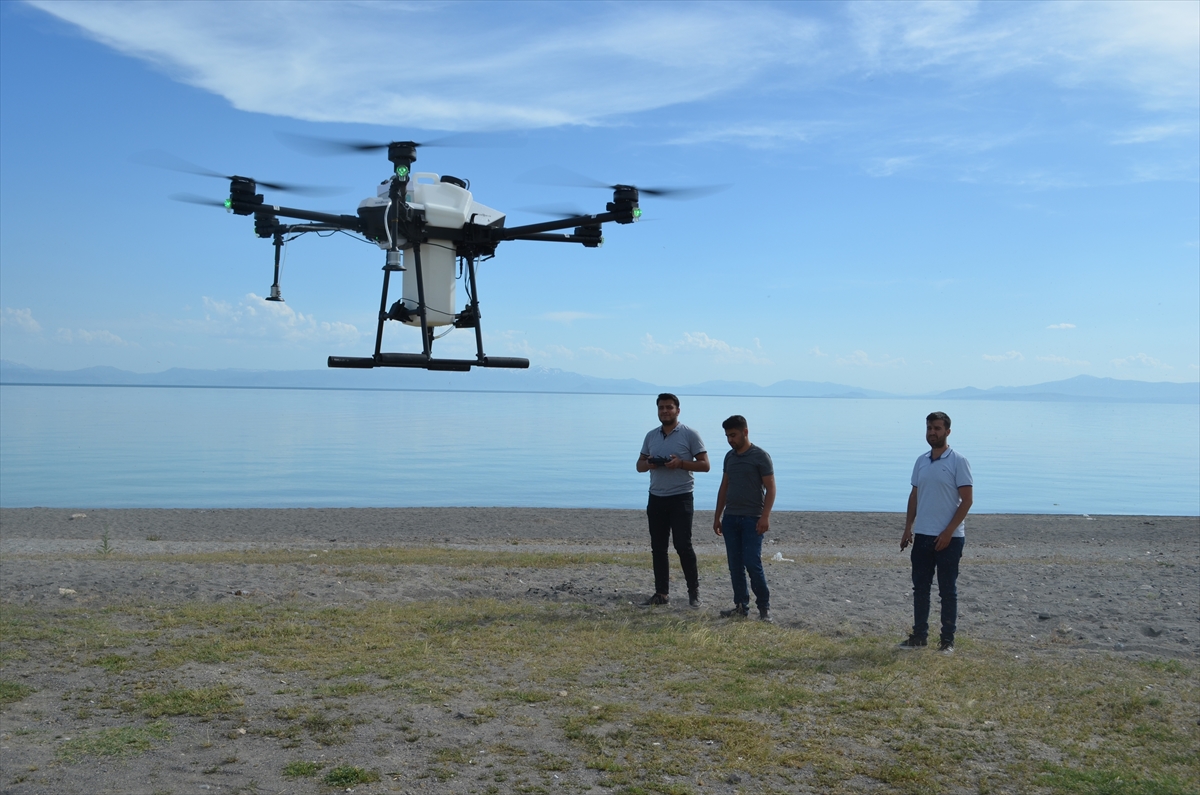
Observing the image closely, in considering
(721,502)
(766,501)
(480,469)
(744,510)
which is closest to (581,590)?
(721,502)

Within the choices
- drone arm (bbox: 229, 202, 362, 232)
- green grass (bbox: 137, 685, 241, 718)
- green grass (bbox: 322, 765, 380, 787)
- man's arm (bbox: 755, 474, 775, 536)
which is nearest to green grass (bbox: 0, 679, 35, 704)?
green grass (bbox: 137, 685, 241, 718)

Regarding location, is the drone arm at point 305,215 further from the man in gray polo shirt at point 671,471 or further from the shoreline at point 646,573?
the shoreline at point 646,573

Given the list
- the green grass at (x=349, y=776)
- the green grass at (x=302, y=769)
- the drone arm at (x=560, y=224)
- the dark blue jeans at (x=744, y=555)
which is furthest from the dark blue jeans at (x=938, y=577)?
the green grass at (x=302, y=769)

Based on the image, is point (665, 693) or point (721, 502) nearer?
point (665, 693)

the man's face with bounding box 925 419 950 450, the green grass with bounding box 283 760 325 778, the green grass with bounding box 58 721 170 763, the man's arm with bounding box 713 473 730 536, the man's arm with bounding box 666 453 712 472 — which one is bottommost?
the green grass with bounding box 58 721 170 763

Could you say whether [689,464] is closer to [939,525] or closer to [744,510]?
[744,510]

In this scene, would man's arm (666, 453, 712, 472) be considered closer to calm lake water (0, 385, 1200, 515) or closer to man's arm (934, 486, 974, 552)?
man's arm (934, 486, 974, 552)

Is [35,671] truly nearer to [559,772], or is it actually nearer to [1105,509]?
[559,772]
